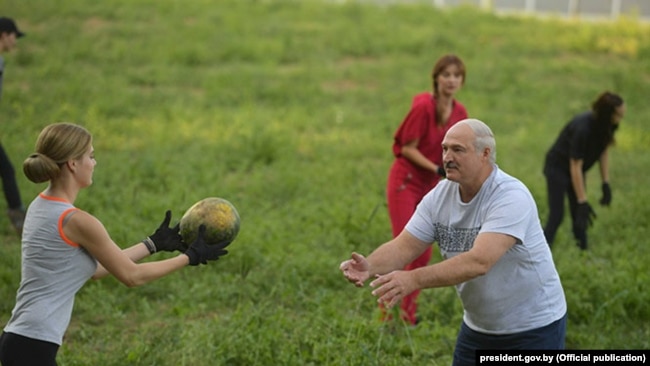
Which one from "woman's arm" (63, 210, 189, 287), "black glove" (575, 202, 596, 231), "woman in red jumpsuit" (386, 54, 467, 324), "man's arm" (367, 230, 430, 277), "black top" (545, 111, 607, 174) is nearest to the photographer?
"woman's arm" (63, 210, 189, 287)

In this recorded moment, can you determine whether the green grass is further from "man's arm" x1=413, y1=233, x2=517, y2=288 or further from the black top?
"man's arm" x1=413, y1=233, x2=517, y2=288

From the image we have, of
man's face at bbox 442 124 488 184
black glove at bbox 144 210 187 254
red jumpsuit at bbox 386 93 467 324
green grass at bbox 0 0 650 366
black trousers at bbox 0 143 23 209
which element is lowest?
green grass at bbox 0 0 650 366

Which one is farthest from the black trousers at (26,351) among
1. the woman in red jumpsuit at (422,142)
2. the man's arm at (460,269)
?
the woman in red jumpsuit at (422,142)

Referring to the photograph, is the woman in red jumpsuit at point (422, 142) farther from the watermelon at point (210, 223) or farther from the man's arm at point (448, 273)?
the man's arm at point (448, 273)

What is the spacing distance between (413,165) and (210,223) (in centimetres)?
277

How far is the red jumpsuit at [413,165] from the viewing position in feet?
24.0

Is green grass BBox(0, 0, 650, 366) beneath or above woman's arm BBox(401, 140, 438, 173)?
beneath

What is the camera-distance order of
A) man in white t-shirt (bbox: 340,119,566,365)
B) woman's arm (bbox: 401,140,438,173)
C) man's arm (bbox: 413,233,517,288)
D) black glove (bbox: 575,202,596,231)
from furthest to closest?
black glove (bbox: 575,202,596,231) → woman's arm (bbox: 401,140,438,173) → man in white t-shirt (bbox: 340,119,566,365) → man's arm (bbox: 413,233,517,288)

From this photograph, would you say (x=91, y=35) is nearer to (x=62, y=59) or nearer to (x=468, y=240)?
(x=62, y=59)

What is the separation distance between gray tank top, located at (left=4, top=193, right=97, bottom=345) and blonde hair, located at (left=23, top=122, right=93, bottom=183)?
0.40ft

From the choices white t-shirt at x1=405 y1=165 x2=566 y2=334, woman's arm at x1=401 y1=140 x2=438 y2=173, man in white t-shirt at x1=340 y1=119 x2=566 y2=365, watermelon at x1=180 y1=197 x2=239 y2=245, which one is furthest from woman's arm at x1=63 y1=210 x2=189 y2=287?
woman's arm at x1=401 y1=140 x2=438 y2=173

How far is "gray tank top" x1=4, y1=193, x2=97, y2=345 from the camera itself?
423cm

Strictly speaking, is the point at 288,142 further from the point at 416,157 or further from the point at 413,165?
the point at 416,157

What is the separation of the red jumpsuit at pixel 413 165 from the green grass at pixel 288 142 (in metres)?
0.53
